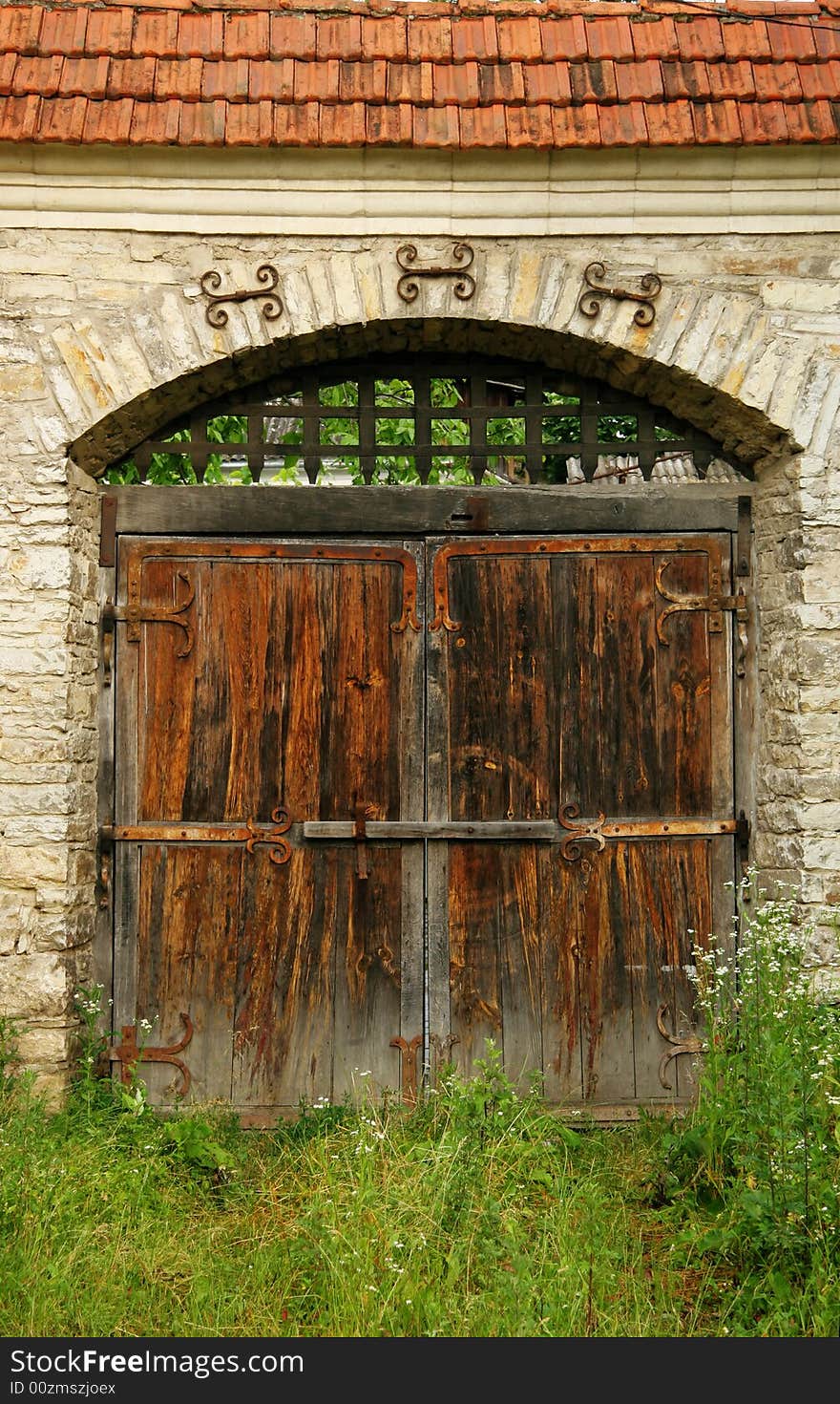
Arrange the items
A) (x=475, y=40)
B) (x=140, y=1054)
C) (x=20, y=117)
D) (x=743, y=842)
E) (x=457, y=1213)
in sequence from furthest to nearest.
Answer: (x=743, y=842)
(x=140, y=1054)
(x=475, y=40)
(x=20, y=117)
(x=457, y=1213)

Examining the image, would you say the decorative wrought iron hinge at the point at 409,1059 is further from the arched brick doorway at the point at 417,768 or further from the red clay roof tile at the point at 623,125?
the red clay roof tile at the point at 623,125

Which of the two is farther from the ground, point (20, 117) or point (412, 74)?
point (412, 74)

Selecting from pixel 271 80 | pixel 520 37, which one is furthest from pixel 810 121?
pixel 271 80

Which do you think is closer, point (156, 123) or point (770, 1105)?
point (770, 1105)

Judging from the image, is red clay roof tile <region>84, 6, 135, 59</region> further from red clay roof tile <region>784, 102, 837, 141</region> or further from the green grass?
the green grass

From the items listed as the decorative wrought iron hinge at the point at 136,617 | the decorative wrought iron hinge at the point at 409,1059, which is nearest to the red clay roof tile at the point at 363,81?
the decorative wrought iron hinge at the point at 136,617

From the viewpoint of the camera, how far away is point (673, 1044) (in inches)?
174

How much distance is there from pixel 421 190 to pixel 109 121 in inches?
44.2

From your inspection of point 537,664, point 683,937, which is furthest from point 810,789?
point 537,664

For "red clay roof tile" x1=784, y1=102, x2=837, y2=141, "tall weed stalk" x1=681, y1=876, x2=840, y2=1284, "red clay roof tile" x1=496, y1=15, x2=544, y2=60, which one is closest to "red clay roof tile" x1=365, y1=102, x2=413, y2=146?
"red clay roof tile" x1=496, y1=15, x2=544, y2=60

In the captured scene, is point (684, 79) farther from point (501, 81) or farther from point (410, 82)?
point (410, 82)

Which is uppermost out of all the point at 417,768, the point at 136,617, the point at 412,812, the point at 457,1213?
the point at 136,617

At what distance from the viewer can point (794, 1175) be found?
10.5ft

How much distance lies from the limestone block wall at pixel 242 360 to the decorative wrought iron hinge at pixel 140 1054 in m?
0.27
